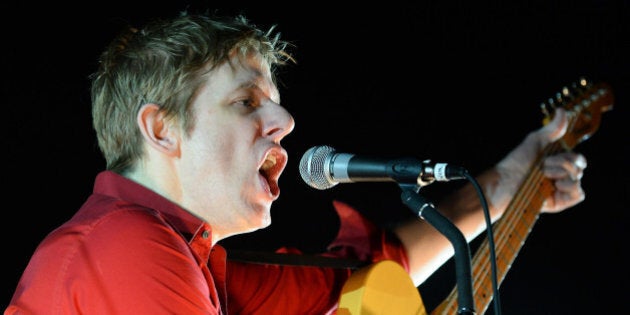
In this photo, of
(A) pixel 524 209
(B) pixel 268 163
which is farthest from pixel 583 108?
(B) pixel 268 163

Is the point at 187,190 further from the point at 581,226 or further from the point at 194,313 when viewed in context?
the point at 581,226

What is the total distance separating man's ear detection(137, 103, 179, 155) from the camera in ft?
6.04

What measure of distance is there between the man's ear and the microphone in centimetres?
40

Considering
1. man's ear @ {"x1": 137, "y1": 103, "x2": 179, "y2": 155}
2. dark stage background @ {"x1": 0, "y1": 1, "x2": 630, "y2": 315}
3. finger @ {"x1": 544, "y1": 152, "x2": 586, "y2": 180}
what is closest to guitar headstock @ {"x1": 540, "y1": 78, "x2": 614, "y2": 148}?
finger @ {"x1": 544, "y1": 152, "x2": 586, "y2": 180}

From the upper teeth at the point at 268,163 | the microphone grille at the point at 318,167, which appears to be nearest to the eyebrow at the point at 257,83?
the upper teeth at the point at 268,163

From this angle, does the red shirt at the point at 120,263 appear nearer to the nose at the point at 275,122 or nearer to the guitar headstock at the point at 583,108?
the nose at the point at 275,122

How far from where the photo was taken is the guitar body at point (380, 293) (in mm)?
2070

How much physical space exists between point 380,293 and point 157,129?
88 cm

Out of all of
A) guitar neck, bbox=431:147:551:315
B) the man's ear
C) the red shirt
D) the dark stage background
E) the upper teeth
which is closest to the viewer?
the red shirt

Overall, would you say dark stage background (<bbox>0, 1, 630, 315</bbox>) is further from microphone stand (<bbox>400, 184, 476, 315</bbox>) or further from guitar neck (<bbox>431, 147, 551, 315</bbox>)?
microphone stand (<bbox>400, 184, 476, 315</bbox>)

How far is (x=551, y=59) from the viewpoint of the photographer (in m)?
3.91

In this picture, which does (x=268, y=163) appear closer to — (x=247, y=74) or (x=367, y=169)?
(x=247, y=74)

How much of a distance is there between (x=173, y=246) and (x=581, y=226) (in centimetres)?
284

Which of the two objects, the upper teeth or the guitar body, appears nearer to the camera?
the upper teeth
